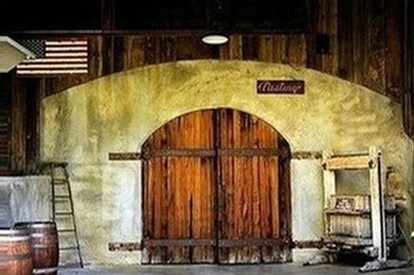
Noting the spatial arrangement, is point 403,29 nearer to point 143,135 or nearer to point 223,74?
point 223,74

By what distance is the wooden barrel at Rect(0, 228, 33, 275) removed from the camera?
6215 mm

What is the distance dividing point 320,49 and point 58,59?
353 centimetres

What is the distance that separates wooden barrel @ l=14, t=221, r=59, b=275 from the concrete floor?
1284 mm

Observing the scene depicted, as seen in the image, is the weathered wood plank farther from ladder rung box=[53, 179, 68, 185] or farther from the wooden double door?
ladder rung box=[53, 179, 68, 185]

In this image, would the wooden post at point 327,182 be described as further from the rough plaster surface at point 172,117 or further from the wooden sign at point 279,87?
the wooden sign at point 279,87

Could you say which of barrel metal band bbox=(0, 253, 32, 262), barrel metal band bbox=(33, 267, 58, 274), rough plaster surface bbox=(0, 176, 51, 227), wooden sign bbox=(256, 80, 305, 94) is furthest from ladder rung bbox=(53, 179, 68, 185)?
barrel metal band bbox=(0, 253, 32, 262)

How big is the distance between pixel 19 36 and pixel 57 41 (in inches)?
56.8

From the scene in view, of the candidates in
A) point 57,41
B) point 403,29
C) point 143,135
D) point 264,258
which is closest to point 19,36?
point 57,41

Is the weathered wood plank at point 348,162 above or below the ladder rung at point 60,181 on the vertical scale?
above

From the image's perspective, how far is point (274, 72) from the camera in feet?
33.2

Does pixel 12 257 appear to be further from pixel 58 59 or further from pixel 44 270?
pixel 58 59

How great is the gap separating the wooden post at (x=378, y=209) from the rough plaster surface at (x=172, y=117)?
0.91 meters

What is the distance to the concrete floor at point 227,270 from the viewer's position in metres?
8.84

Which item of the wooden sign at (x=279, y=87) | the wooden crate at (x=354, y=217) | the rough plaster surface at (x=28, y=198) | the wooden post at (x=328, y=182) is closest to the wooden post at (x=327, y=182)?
the wooden post at (x=328, y=182)
